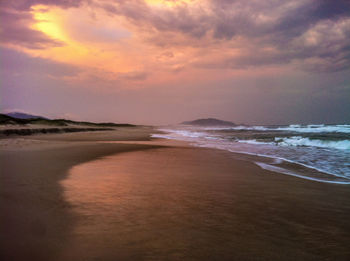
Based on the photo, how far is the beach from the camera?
2.21m

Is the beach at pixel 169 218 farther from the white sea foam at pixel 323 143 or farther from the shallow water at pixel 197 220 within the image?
the white sea foam at pixel 323 143

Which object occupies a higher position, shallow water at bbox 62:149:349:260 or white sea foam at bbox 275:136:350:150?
white sea foam at bbox 275:136:350:150

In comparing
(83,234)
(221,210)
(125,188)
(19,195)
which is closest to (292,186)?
(221,210)

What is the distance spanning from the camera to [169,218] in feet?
9.75

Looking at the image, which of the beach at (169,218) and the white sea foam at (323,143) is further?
the white sea foam at (323,143)

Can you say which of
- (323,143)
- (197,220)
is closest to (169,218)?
(197,220)

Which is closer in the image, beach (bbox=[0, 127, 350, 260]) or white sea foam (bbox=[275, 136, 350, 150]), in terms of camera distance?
beach (bbox=[0, 127, 350, 260])

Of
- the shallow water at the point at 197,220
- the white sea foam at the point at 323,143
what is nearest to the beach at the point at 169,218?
the shallow water at the point at 197,220

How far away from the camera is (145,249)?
222cm

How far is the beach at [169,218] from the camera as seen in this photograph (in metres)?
2.21

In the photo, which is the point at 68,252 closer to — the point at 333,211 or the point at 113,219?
the point at 113,219

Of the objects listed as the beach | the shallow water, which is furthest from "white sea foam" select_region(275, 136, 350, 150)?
the shallow water

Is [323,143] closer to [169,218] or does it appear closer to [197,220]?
[197,220]

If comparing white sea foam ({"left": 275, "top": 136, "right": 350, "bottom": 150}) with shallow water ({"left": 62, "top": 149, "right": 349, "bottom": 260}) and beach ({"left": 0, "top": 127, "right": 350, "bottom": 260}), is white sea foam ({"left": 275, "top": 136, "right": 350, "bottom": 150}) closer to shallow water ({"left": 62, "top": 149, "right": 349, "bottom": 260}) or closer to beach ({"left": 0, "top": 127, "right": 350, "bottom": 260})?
beach ({"left": 0, "top": 127, "right": 350, "bottom": 260})
